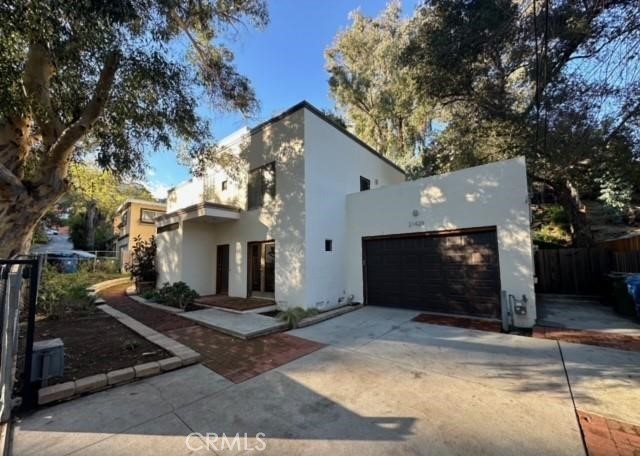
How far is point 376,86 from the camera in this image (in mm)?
15344

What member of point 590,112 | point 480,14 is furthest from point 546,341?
point 480,14

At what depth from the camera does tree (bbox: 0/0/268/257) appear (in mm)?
4328

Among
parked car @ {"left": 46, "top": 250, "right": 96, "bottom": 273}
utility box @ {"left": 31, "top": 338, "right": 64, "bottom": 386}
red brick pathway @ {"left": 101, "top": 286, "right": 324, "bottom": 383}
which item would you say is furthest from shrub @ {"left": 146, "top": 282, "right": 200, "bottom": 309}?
parked car @ {"left": 46, "top": 250, "right": 96, "bottom": 273}

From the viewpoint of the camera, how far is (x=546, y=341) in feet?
17.2

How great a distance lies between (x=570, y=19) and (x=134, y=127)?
1025cm

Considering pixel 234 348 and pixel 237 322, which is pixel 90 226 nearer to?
pixel 237 322

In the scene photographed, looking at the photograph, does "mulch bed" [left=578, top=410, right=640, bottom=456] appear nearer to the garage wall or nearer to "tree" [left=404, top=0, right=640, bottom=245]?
the garage wall

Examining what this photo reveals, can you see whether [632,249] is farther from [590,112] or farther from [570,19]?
[570,19]

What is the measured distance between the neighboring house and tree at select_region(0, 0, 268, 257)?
8.03 feet

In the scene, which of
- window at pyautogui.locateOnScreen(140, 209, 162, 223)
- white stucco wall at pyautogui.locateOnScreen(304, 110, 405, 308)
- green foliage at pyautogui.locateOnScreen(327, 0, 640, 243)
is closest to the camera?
green foliage at pyautogui.locateOnScreen(327, 0, 640, 243)

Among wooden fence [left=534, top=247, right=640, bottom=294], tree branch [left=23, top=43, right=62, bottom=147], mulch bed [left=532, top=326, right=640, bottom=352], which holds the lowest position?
mulch bed [left=532, top=326, right=640, bottom=352]

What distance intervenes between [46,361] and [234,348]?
2.58 metres

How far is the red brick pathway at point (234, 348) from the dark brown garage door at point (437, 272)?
388cm

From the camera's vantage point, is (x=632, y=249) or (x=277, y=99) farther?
(x=277, y=99)
